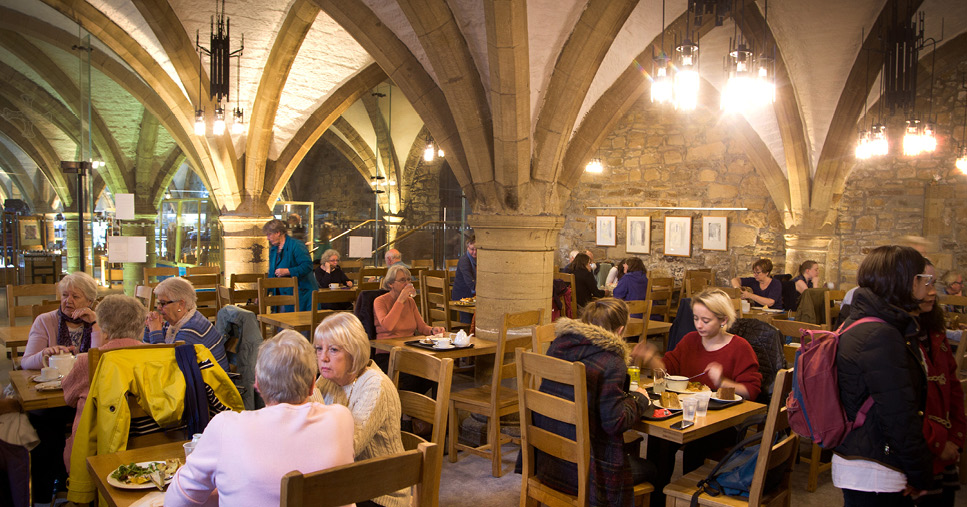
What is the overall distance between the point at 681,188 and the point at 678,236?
0.91m

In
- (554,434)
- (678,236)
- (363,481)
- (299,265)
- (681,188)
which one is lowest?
(554,434)

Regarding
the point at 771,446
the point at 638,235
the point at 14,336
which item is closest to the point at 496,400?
the point at 771,446

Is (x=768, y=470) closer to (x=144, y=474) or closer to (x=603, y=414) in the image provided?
(x=603, y=414)

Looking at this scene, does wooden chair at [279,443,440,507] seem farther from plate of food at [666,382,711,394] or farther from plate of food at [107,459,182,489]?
plate of food at [666,382,711,394]

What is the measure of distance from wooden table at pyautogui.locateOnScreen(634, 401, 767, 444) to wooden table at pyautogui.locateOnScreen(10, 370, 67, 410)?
2.57 metres

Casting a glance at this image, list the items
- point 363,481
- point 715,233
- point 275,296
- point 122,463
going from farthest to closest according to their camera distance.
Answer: point 715,233
point 275,296
point 122,463
point 363,481

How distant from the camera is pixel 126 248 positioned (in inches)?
281

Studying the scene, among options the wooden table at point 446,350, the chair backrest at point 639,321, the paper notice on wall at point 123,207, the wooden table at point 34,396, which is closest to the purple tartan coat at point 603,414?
→ the wooden table at point 446,350

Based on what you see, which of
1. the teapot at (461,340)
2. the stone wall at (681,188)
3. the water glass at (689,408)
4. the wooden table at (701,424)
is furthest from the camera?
the stone wall at (681,188)

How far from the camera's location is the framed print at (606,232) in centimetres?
1330

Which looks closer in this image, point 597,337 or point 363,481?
point 363,481

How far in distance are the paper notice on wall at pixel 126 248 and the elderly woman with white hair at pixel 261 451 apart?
240 inches

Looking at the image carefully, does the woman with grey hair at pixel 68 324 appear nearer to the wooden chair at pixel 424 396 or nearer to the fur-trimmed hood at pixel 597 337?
the wooden chair at pixel 424 396

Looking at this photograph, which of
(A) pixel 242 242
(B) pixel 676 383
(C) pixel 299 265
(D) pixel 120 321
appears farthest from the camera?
(A) pixel 242 242
